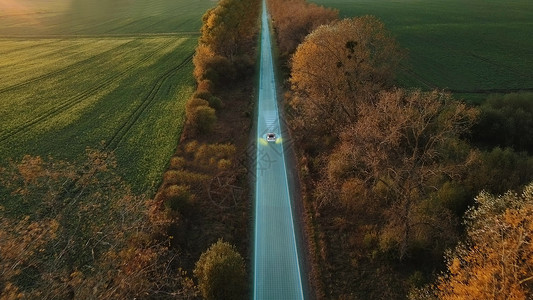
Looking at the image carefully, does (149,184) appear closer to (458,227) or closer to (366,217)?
(366,217)

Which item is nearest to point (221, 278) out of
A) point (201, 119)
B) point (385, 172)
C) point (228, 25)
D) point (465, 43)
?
point (385, 172)

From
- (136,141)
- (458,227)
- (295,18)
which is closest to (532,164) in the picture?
(458,227)

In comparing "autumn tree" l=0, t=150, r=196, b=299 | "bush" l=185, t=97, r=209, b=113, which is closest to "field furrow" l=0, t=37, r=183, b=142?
"autumn tree" l=0, t=150, r=196, b=299

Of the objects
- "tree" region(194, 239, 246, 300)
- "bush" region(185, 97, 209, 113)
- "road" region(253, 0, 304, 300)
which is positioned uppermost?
"bush" region(185, 97, 209, 113)

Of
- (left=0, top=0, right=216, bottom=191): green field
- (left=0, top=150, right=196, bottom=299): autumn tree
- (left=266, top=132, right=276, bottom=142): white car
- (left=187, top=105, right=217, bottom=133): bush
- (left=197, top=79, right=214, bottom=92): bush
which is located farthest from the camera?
(left=197, top=79, right=214, bottom=92): bush

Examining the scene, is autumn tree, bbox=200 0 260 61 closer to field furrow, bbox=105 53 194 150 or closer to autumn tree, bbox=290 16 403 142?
field furrow, bbox=105 53 194 150

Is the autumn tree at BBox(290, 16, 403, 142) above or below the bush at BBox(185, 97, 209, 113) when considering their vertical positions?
above

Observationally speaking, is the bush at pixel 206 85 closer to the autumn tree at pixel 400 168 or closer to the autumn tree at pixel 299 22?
the autumn tree at pixel 299 22

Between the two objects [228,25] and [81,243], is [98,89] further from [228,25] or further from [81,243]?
[81,243]

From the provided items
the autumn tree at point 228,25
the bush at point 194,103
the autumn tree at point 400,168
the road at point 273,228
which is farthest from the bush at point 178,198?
the autumn tree at point 228,25
